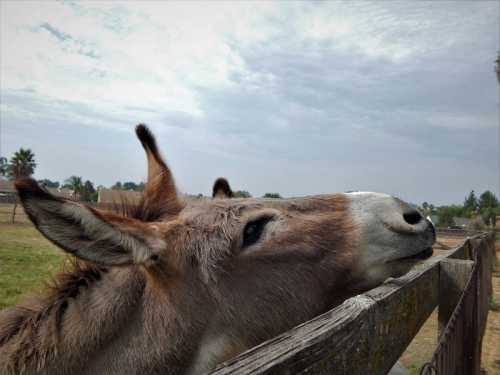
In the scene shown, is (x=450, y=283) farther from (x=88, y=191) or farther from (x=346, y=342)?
(x=88, y=191)

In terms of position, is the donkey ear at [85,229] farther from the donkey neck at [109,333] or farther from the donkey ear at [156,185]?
the donkey ear at [156,185]

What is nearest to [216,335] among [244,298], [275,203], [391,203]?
[244,298]

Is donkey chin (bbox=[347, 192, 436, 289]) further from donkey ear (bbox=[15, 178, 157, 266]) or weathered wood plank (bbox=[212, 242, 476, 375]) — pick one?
donkey ear (bbox=[15, 178, 157, 266])

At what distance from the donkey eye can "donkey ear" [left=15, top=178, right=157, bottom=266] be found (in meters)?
0.65

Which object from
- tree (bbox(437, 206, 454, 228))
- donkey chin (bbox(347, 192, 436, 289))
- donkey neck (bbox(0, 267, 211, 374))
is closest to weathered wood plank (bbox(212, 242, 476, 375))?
donkey chin (bbox(347, 192, 436, 289))

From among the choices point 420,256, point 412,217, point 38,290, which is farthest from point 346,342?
point 38,290

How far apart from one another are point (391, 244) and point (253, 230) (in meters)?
0.94

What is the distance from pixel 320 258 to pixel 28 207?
1816mm

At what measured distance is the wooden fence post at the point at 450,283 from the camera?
3094 millimetres

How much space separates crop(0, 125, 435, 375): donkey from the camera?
2395mm

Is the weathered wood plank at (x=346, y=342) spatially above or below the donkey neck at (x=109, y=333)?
above

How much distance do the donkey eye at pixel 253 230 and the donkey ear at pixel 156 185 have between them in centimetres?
72

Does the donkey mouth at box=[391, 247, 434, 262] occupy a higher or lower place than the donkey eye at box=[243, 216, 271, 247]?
lower

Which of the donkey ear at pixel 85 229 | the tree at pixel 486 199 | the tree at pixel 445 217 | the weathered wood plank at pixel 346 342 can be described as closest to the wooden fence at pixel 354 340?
the weathered wood plank at pixel 346 342
